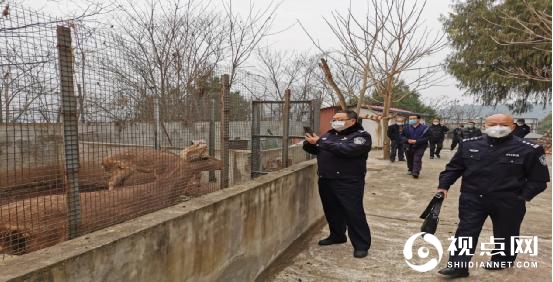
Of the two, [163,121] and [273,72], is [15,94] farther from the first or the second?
[273,72]

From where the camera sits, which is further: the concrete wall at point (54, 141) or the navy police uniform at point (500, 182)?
the navy police uniform at point (500, 182)

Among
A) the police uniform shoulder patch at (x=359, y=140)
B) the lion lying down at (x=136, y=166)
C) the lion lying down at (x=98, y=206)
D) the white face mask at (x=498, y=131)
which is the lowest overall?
the lion lying down at (x=98, y=206)

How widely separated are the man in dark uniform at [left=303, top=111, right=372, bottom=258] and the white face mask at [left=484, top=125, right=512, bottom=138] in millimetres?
1066

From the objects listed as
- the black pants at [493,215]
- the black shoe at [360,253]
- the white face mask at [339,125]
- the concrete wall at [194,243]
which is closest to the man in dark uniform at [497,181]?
the black pants at [493,215]

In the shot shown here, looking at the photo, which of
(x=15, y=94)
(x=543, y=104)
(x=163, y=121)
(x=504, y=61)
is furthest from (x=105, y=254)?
(x=543, y=104)

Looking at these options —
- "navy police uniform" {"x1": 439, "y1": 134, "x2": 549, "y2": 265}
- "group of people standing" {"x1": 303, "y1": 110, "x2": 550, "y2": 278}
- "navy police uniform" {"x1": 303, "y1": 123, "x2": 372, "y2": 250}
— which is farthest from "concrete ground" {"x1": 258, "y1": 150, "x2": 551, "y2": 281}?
"navy police uniform" {"x1": 439, "y1": 134, "x2": 549, "y2": 265}

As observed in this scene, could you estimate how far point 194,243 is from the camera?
266cm

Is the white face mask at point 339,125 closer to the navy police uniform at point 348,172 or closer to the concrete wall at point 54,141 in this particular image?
the navy police uniform at point 348,172

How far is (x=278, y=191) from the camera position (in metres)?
4.03

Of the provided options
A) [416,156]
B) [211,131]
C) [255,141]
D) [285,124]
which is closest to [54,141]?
[211,131]

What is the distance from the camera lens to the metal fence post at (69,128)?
2.07m

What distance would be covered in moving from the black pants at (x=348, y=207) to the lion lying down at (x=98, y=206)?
4.95 ft

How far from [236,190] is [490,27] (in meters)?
17.3

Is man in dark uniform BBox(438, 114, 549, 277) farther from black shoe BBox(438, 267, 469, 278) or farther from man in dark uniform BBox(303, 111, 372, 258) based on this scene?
man in dark uniform BBox(303, 111, 372, 258)
